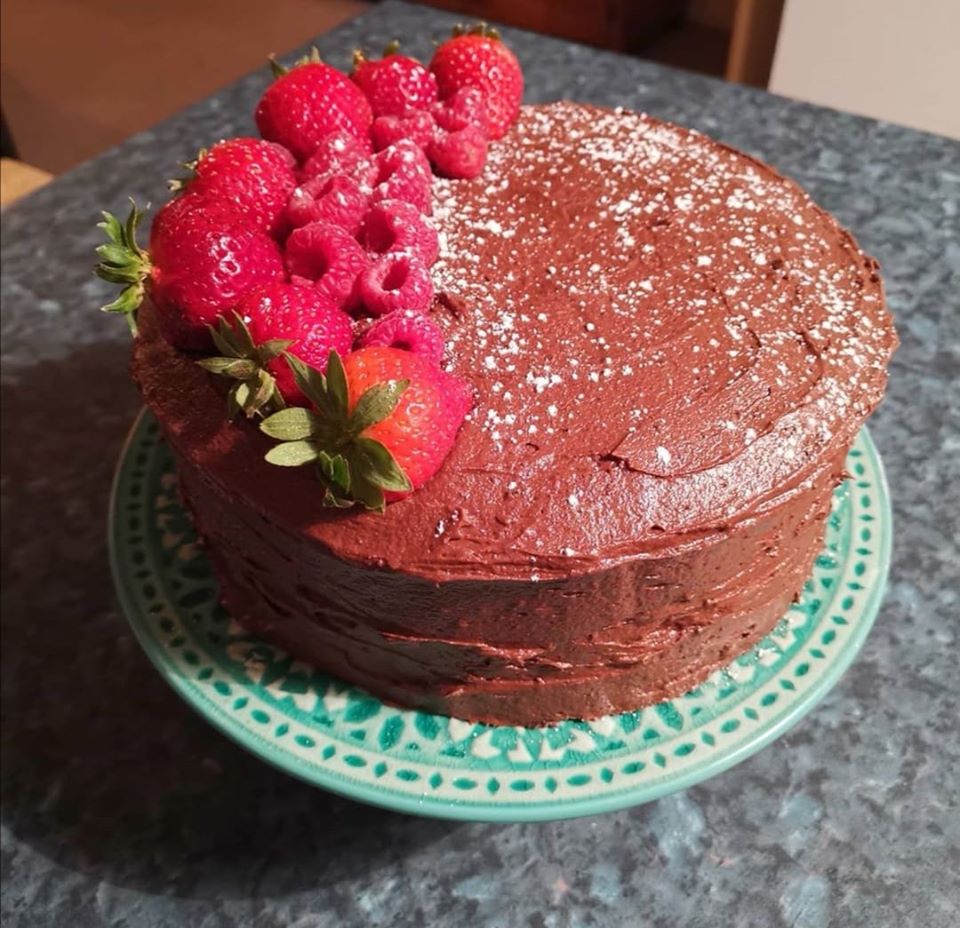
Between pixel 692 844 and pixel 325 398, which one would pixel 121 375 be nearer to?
pixel 325 398

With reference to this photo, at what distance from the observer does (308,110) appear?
134 cm

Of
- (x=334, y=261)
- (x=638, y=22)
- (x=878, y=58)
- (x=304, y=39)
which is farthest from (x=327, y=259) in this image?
(x=304, y=39)

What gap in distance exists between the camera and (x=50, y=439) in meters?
1.76

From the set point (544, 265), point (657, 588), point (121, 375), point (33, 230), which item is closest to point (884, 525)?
point (657, 588)

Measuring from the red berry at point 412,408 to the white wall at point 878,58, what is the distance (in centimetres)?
252

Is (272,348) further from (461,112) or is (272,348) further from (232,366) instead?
(461,112)

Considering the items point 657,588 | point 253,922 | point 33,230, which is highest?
point 657,588

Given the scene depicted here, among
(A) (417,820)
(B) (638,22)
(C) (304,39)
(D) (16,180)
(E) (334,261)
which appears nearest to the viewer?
(E) (334,261)

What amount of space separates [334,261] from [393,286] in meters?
0.07

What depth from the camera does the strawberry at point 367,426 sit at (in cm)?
93

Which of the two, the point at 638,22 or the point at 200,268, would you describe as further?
the point at 638,22

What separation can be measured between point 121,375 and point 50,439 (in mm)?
194

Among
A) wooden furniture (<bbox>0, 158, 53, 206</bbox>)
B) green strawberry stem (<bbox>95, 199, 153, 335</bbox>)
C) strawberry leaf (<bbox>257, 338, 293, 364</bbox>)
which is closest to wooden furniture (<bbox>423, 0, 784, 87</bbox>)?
wooden furniture (<bbox>0, 158, 53, 206</bbox>)

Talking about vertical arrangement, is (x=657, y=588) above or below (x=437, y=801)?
above
